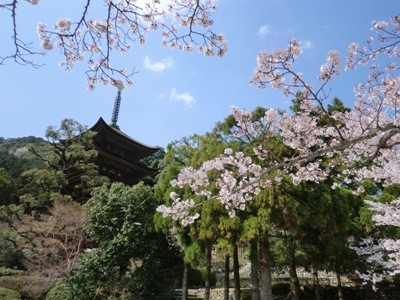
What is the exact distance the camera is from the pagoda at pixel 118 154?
21219 mm

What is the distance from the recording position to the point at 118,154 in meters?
22.2

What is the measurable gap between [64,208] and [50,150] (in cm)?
665

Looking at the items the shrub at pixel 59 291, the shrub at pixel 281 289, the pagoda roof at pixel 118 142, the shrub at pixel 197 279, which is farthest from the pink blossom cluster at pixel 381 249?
the pagoda roof at pixel 118 142

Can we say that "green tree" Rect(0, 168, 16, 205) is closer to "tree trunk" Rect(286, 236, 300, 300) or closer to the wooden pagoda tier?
the wooden pagoda tier

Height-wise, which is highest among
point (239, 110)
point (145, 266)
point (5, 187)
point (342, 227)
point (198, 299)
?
point (5, 187)

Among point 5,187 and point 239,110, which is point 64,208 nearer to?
point 239,110

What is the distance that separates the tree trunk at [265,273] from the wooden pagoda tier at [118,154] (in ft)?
48.1

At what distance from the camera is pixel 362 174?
4855mm

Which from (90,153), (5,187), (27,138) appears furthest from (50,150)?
(27,138)

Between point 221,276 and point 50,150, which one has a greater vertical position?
point 50,150

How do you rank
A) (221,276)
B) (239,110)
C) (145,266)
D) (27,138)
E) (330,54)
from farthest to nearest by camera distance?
(27,138)
(221,276)
(145,266)
(239,110)
(330,54)

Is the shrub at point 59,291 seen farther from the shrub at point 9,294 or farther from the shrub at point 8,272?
the shrub at point 8,272

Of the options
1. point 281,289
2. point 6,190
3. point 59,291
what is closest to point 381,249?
point 281,289

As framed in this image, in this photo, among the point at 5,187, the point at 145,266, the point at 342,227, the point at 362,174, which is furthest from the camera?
the point at 5,187
